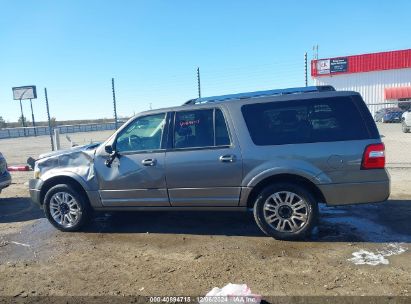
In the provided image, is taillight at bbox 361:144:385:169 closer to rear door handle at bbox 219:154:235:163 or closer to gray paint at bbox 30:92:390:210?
gray paint at bbox 30:92:390:210

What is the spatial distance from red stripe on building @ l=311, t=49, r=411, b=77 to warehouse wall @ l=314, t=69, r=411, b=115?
21.3 inches

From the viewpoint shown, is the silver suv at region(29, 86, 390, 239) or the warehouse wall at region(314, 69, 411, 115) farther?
the warehouse wall at region(314, 69, 411, 115)

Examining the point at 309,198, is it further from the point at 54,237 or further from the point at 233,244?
the point at 54,237

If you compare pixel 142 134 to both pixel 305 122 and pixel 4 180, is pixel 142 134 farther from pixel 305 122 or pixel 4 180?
pixel 4 180

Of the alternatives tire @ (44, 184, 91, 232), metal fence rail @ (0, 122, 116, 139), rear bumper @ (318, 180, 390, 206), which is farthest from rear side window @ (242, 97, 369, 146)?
metal fence rail @ (0, 122, 116, 139)

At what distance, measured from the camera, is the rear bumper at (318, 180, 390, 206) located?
15.0ft

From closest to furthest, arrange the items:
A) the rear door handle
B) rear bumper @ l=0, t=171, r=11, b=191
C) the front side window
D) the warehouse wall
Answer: the rear door handle → the front side window → rear bumper @ l=0, t=171, r=11, b=191 → the warehouse wall

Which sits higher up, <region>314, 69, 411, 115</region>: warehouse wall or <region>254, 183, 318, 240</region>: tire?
<region>314, 69, 411, 115</region>: warehouse wall

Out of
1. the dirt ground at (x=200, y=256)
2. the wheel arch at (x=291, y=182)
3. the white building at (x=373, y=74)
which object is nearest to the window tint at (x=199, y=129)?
the wheel arch at (x=291, y=182)

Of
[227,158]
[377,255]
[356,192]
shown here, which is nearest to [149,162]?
[227,158]

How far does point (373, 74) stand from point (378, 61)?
1661 mm

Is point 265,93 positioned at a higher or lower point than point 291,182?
higher

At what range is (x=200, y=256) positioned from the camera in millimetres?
4523

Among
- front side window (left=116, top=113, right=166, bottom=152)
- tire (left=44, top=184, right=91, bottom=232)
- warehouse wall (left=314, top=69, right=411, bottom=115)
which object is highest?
warehouse wall (left=314, top=69, right=411, bottom=115)
